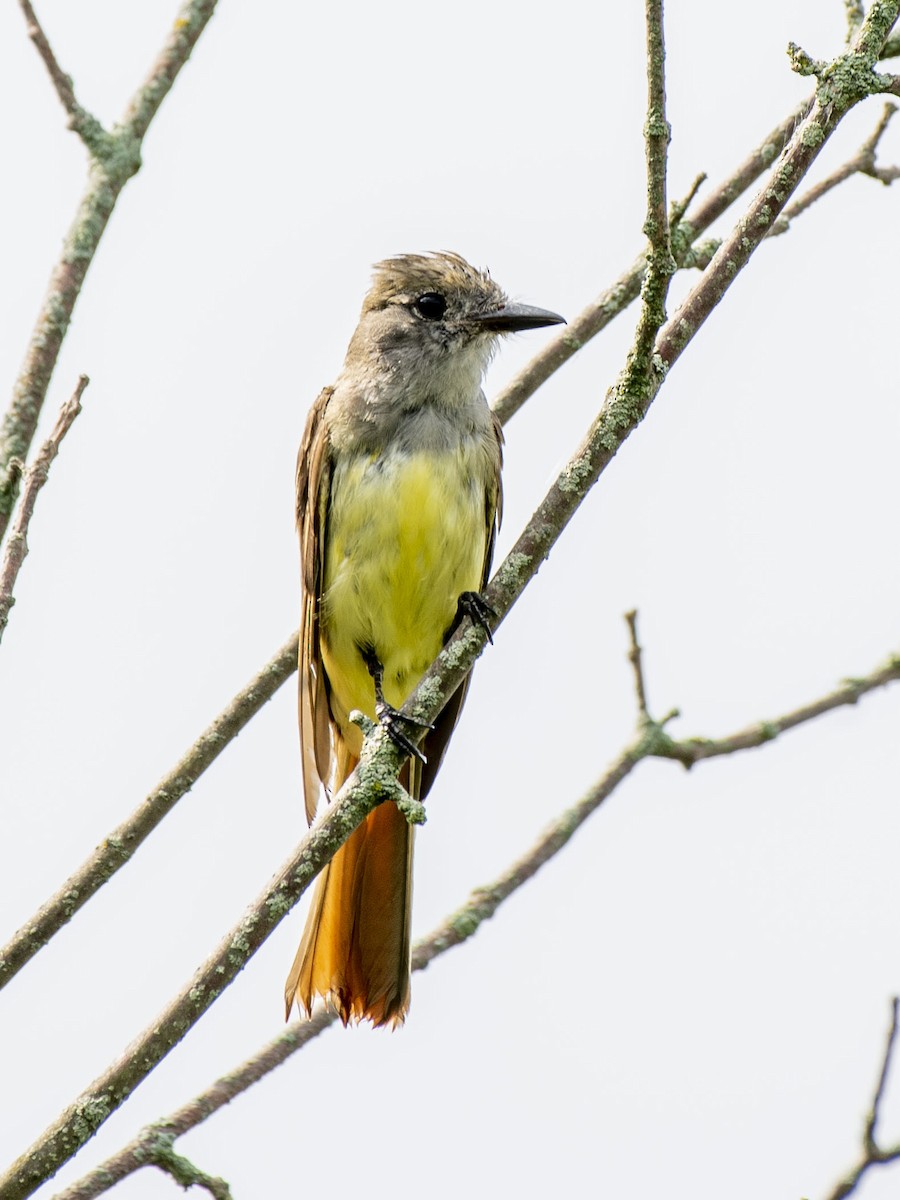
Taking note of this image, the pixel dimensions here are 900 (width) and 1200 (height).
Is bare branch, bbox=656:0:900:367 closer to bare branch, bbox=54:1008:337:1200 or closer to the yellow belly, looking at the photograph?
the yellow belly

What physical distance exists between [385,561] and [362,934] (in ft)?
3.75

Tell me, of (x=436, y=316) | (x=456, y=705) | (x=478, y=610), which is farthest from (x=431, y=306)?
(x=478, y=610)

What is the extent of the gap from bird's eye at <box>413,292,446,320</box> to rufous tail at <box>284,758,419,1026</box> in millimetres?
1792

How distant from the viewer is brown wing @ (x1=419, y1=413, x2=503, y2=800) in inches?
200

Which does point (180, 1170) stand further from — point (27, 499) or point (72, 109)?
point (72, 109)

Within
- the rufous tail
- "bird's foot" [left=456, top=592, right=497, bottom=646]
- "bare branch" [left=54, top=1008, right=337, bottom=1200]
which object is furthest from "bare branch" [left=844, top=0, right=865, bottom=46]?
"bare branch" [left=54, top=1008, right=337, bottom=1200]

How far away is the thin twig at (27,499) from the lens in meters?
3.10

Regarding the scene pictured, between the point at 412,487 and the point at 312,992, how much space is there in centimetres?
156

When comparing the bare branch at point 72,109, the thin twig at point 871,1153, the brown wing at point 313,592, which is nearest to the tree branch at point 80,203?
the bare branch at point 72,109

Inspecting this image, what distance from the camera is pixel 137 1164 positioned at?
3424 mm

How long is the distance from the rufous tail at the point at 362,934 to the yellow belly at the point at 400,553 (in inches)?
22.9

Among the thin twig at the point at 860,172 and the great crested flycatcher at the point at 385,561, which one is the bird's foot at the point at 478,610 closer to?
the great crested flycatcher at the point at 385,561

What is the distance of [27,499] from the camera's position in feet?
A: 10.5

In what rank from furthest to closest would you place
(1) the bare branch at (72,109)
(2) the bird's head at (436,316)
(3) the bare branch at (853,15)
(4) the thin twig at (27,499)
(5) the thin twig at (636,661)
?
(2) the bird's head at (436,316), (5) the thin twig at (636,661), (1) the bare branch at (72,109), (3) the bare branch at (853,15), (4) the thin twig at (27,499)
